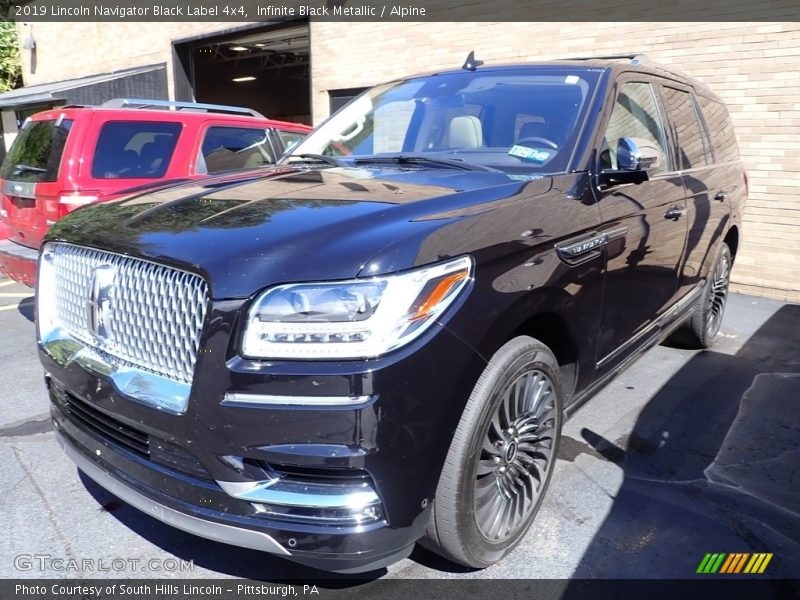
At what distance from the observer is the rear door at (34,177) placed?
196 inches

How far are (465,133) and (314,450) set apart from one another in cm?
207

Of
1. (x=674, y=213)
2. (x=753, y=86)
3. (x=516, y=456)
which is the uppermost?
(x=753, y=86)

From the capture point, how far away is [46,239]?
2.63m

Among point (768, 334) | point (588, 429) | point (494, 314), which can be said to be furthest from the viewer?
point (768, 334)

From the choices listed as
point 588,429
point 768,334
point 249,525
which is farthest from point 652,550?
point 768,334

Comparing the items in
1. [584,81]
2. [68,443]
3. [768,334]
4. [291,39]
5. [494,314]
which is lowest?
[768,334]

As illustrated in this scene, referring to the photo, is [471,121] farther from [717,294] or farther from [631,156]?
[717,294]

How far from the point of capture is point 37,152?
17.5 ft

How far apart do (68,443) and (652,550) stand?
241 centimetres

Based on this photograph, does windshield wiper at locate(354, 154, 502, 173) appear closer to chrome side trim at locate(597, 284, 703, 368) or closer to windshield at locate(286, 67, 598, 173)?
windshield at locate(286, 67, 598, 173)

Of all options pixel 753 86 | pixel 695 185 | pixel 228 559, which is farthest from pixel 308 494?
pixel 753 86

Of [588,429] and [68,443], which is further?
[588,429]

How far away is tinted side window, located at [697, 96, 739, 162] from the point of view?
476cm

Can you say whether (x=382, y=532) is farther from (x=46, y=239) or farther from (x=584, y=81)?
(x=584, y=81)
